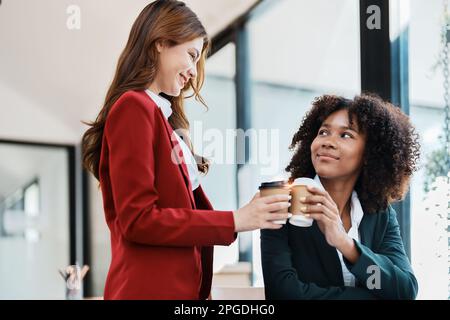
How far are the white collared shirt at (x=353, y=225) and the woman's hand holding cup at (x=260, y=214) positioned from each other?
9.0 inches

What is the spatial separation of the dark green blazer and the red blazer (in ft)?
0.67

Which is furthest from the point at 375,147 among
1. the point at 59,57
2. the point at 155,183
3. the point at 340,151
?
the point at 59,57

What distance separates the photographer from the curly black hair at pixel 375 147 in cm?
127

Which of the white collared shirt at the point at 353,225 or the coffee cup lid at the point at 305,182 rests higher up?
the coffee cup lid at the point at 305,182

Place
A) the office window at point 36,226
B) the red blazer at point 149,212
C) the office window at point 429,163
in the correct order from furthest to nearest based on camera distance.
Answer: the office window at point 36,226, the office window at point 429,163, the red blazer at point 149,212

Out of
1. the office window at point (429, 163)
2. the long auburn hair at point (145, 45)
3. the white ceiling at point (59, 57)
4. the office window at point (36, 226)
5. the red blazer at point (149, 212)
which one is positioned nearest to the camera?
the red blazer at point (149, 212)

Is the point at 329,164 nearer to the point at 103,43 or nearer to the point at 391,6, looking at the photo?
the point at 391,6

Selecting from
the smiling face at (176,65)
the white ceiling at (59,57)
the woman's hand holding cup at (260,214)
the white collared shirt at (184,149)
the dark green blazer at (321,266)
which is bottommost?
the dark green blazer at (321,266)

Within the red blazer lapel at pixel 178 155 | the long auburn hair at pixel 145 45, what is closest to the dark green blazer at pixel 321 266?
the red blazer lapel at pixel 178 155

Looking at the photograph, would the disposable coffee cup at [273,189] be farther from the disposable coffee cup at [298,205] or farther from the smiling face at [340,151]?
the smiling face at [340,151]

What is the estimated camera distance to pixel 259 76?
198 centimetres

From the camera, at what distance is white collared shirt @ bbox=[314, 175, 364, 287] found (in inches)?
46.9

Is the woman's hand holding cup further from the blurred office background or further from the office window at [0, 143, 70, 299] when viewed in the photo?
the office window at [0, 143, 70, 299]

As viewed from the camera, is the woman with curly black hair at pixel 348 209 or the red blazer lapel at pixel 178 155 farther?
the woman with curly black hair at pixel 348 209
